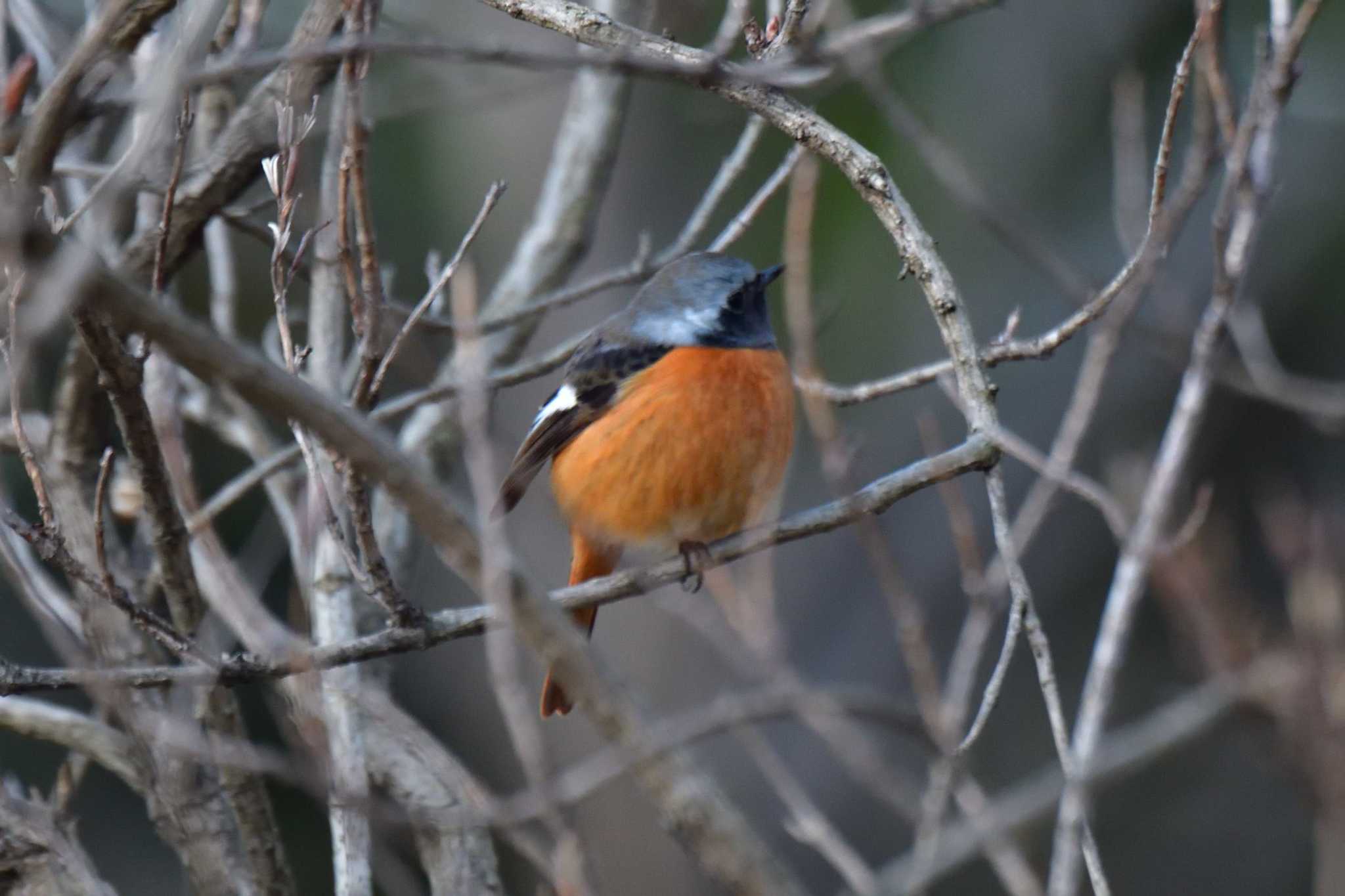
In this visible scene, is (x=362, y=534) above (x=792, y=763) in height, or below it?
above

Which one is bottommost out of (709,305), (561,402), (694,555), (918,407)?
(694,555)

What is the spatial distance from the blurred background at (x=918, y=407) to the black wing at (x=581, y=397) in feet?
8.27

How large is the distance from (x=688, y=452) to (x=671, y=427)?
0.33ft

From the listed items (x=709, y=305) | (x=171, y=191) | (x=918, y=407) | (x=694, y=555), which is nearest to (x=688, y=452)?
(x=694, y=555)

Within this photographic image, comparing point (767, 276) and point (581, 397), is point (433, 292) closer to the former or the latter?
point (581, 397)

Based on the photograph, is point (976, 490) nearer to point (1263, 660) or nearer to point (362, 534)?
point (1263, 660)

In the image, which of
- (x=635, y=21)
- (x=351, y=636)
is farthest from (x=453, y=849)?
(x=635, y=21)

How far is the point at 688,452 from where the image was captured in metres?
4.41

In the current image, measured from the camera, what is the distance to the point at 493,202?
2938 millimetres

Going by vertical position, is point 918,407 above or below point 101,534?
above

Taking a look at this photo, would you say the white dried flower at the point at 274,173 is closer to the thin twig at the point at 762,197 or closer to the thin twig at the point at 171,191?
the thin twig at the point at 171,191

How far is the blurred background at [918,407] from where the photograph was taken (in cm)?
835

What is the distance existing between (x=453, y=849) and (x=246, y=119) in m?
1.89

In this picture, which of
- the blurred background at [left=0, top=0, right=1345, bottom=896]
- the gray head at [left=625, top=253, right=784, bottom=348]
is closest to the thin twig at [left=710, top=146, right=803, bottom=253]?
the gray head at [left=625, top=253, right=784, bottom=348]
